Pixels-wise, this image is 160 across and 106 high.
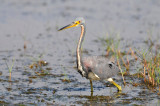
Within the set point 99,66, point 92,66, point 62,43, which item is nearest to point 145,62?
point 99,66

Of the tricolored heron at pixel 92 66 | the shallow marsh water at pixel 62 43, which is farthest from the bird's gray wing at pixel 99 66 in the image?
the shallow marsh water at pixel 62 43

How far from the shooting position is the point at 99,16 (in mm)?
14375

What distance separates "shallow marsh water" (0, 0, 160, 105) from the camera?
6695 mm

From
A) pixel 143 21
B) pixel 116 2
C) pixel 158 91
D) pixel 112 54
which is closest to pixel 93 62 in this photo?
pixel 158 91

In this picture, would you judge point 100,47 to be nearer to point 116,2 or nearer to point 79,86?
point 79,86

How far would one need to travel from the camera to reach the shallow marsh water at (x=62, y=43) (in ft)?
22.0

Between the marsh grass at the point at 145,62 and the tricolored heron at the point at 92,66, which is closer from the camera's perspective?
the tricolored heron at the point at 92,66

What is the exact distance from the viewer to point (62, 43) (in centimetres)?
1086

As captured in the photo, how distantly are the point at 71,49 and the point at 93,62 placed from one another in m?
3.61

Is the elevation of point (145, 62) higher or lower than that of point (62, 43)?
lower

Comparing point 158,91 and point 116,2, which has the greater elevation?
point 116,2

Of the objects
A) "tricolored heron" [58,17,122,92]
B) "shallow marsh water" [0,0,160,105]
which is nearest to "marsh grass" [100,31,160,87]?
"shallow marsh water" [0,0,160,105]

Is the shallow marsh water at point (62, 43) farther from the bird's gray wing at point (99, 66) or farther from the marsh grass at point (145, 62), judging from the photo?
the bird's gray wing at point (99, 66)

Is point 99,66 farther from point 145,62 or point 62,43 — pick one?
point 62,43
